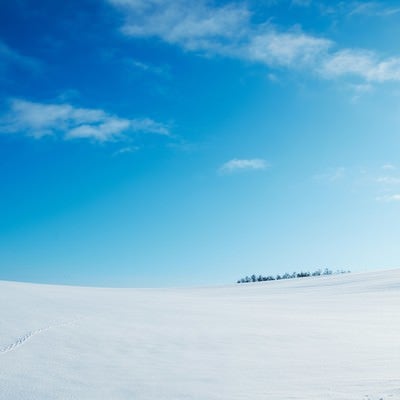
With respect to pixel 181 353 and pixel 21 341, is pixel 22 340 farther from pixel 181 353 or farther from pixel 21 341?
pixel 181 353

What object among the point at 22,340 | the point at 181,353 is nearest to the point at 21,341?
the point at 22,340

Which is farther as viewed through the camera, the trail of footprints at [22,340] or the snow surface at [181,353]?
the trail of footprints at [22,340]

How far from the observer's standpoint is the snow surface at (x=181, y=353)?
253 inches

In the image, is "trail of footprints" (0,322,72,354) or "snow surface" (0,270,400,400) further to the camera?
"trail of footprints" (0,322,72,354)

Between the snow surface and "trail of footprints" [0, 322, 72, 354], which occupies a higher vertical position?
"trail of footprints" [0, 322, 72, 354]

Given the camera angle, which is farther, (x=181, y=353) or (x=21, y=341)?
(x=181, y=353)

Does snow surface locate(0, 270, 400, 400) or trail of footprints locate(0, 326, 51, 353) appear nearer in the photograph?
snow surface locate(0, 270, 400, 400)

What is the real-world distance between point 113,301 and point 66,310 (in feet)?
11.1

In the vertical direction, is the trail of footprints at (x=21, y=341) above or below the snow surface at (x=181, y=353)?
above

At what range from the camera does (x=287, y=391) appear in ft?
21.4

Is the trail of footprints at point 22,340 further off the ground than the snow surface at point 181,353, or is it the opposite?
the trail of footprints at point 22,340

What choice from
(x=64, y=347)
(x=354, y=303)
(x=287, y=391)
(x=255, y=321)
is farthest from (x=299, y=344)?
(x=354, y=303)

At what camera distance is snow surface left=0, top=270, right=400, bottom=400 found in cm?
643

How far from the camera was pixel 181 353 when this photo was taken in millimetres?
8898
